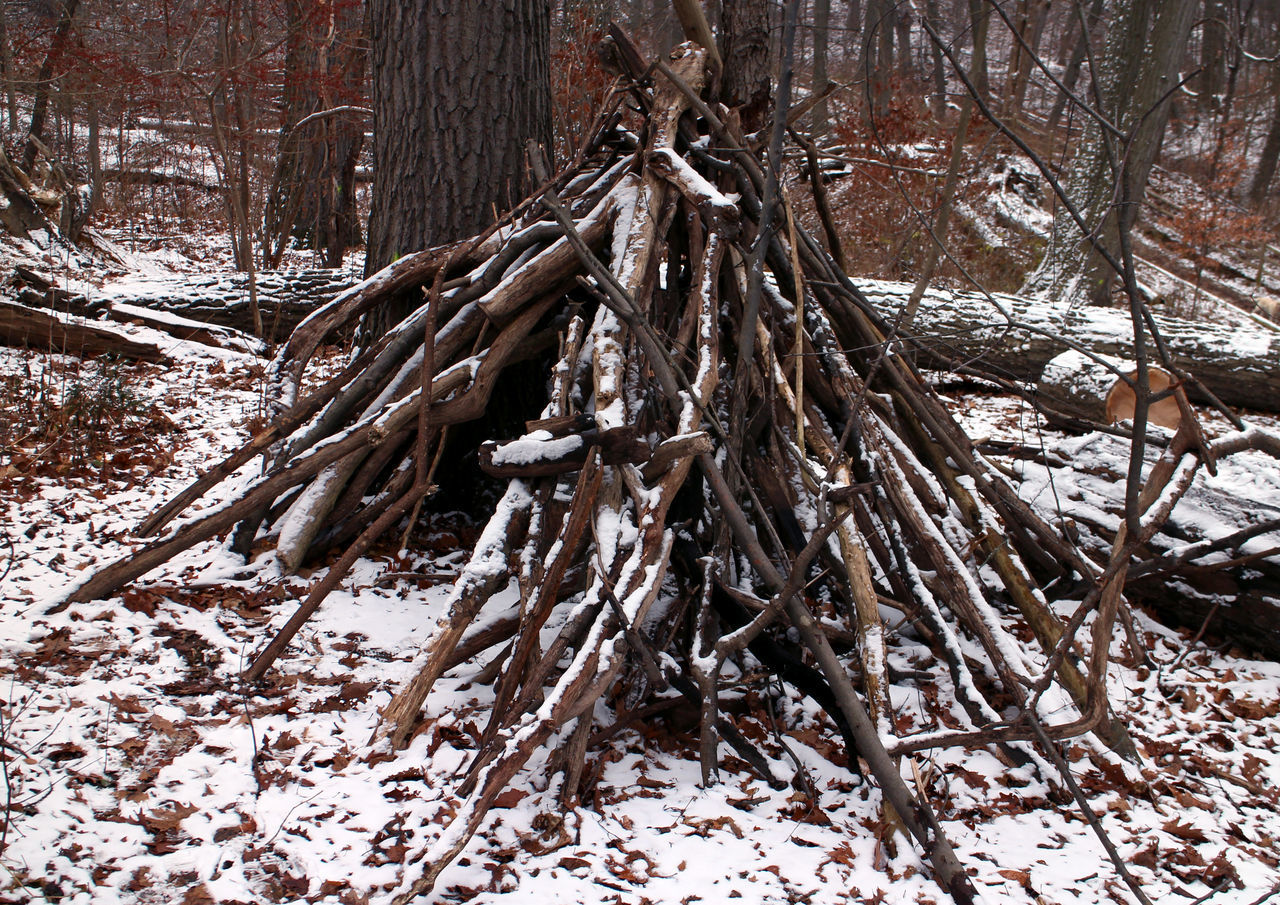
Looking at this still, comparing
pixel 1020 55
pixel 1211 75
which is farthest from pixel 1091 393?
pixel 1211 75

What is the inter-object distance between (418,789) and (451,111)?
8.65ft

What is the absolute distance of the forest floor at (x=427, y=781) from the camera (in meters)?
1.75

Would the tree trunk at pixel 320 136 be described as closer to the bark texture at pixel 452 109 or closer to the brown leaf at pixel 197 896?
the bark texture at pixel 452 109

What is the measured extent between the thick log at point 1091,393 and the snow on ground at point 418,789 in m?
2.23

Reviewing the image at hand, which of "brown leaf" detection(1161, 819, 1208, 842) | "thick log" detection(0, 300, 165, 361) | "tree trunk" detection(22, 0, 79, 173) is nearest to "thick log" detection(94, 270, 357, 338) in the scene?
"thick log" detection(0, 300, 165, 361)

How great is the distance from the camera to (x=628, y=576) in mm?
2008

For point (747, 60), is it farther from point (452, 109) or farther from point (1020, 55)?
point (1020, 55)

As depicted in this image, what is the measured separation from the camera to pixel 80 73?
990cm

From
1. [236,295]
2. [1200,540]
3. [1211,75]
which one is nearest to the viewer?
[1200,540]

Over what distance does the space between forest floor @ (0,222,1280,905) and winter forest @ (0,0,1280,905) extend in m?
0.01

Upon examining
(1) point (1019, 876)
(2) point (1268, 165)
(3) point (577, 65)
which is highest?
(2) point (1268, 165)

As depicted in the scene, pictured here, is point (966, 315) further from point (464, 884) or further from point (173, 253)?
point (173, 253)

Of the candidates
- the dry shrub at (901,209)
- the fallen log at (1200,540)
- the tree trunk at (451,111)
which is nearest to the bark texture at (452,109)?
the tree trunk at (451,111)

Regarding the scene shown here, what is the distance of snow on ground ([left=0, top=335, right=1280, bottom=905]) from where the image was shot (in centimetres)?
174
